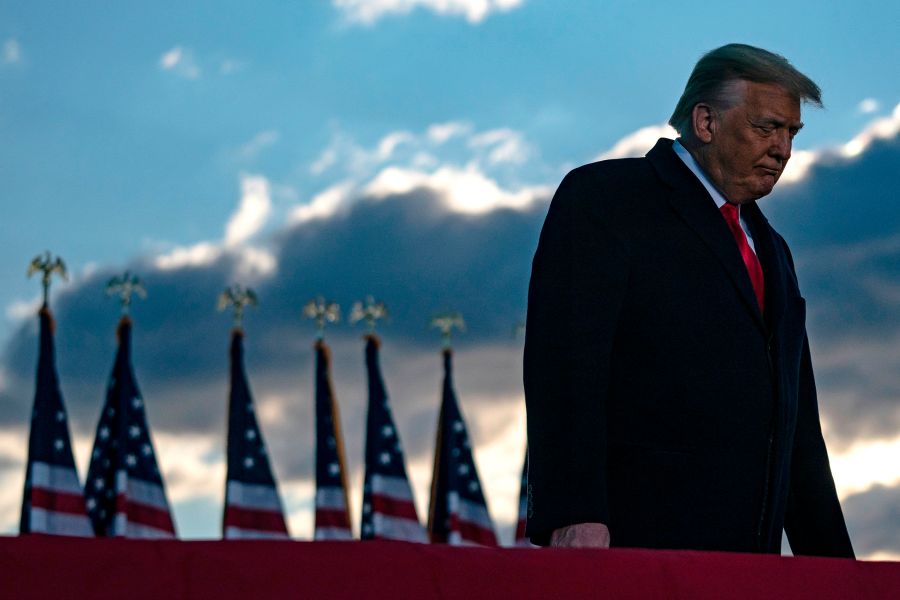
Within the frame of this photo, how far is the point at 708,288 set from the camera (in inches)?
117

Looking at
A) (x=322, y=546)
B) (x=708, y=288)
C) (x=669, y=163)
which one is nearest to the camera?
(x=322, y=546)

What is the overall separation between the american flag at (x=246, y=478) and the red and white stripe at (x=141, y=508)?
2.63ft

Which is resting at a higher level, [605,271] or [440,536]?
[440,536]

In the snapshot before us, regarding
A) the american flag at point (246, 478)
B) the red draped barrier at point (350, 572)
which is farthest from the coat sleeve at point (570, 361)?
the american flag at point (246, 478)

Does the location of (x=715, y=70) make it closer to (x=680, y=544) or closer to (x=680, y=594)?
(x=680, y=544)

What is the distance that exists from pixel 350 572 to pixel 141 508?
14983 millimetres

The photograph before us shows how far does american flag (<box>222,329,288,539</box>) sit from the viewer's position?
1680 cm

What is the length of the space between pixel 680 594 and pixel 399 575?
45 centimetres

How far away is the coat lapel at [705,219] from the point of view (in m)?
3.02

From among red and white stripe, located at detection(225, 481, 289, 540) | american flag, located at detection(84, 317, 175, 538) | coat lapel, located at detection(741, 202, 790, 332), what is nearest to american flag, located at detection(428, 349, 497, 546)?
red and white stripe, located at detection(225, 481, 289, 540)

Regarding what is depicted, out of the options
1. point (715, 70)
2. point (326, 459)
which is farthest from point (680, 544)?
point (326, 459)

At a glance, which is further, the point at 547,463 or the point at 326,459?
the point at 326,459

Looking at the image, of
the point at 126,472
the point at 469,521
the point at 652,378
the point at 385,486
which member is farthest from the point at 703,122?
the point at 469,521

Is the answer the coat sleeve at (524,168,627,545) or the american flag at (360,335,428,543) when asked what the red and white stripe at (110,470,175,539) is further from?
the coat sleeve at (524,168,627,545)
